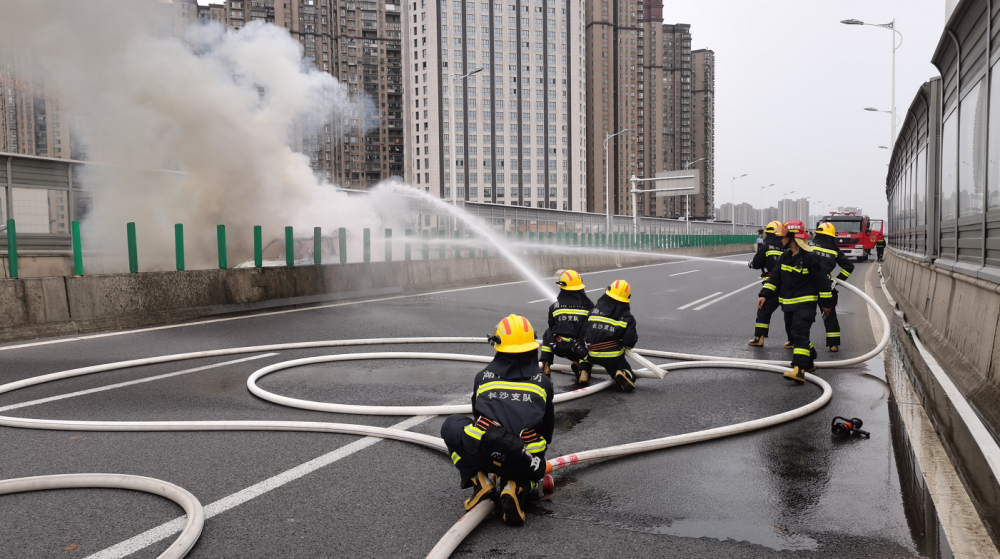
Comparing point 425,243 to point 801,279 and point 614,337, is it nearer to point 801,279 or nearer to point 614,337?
point 801,279

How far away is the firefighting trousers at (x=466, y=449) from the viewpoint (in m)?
3.65

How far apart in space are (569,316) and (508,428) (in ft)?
11.4

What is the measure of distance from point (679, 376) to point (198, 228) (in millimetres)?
17021

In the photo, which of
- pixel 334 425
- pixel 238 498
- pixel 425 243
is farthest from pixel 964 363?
pixel 425 243

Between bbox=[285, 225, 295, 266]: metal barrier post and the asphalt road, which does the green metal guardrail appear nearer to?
bbox=[285, 225, 295, 266]: metal barrier post

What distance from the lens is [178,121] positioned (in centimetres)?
2033

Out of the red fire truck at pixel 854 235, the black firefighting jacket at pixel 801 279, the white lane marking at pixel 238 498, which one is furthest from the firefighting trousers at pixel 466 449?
the red fire truck at pixel 854 235

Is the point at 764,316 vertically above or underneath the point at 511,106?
underneath

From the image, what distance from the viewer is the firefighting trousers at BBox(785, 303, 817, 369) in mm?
7031

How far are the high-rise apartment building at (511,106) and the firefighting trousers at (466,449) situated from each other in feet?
541

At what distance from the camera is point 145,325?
1155 centimetres

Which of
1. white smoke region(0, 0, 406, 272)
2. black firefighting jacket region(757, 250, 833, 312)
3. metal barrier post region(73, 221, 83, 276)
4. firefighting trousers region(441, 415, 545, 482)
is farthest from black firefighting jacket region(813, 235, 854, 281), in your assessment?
white smoke region(0, 0, 406, 272)

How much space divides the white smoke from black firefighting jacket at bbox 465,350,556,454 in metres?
16.0

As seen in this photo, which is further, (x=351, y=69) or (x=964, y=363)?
(x=351, y=69)
